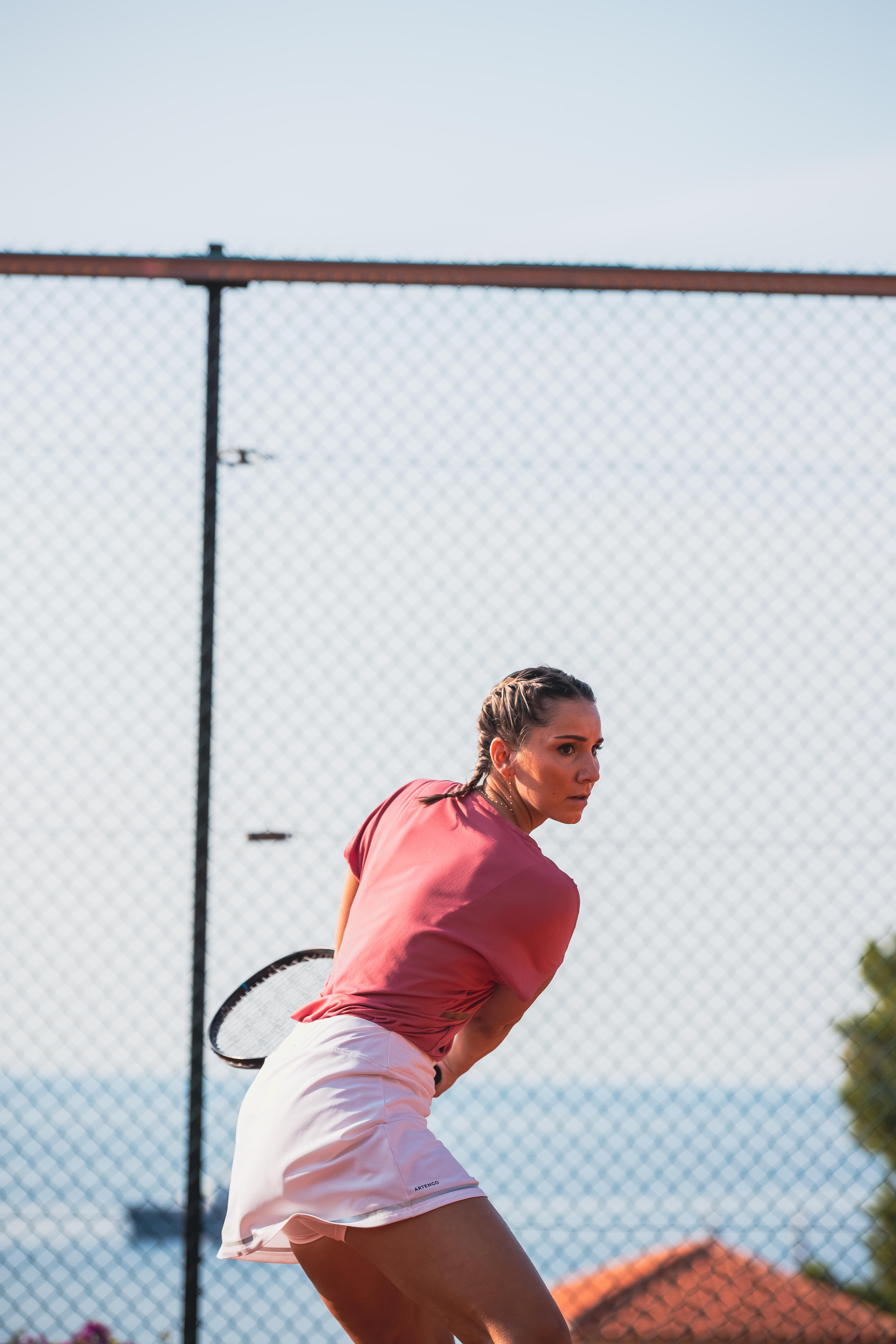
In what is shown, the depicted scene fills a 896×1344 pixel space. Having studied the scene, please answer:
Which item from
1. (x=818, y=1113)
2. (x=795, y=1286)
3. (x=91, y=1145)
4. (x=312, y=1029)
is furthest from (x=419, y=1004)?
(x=818, y=1113)

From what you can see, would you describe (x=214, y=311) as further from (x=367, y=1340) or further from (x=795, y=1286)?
(x=795, y=1286)

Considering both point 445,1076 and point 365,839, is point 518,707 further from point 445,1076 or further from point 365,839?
point 445,1076

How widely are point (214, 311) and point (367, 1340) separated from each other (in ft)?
8.19

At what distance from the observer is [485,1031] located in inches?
77.0

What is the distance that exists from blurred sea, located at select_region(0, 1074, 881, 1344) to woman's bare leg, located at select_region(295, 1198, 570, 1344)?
3.88ft

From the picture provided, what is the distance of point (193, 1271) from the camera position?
113 inches

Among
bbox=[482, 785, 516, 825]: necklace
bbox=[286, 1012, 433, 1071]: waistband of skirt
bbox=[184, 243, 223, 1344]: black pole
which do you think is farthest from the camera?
bbox=[184, 243, 223, 1344]: black pole

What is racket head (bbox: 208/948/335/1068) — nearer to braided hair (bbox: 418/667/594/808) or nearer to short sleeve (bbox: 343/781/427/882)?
short sleeve (bbox: 343/781/427/882)

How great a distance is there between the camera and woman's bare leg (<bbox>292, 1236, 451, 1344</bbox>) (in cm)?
195

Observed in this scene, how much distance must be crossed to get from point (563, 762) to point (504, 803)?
0.49 ft

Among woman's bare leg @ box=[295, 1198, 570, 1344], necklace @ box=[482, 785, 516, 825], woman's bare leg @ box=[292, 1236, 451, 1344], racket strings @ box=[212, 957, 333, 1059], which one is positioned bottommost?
woman's bare leg @ box=[292, 1236, 451, 1344]

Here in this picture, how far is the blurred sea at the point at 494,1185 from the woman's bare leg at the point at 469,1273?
1183 mm

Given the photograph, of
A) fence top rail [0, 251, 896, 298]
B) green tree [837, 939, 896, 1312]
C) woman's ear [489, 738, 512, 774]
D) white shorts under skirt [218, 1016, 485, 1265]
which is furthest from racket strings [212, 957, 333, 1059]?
green tree [837, 939, 896, 1312]

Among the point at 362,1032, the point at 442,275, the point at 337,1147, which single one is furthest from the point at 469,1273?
the point at 442,275
